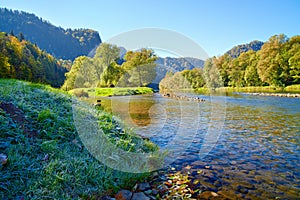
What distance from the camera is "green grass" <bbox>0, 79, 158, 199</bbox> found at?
3.12 m

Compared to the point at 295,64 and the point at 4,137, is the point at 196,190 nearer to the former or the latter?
the point at 4,137

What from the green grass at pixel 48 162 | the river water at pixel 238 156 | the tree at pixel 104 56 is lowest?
the river water at pixel 238 156

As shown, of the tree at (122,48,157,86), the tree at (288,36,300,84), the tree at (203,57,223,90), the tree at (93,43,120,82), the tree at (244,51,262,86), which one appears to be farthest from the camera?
the tree at (203,57,223,90)

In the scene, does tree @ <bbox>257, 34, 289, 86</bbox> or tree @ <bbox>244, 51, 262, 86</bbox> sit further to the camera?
tree @ <bbox>244, 51, 262, 86</bbox>

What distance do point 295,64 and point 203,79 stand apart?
2954cm

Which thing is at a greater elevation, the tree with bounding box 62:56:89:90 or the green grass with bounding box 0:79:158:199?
the tree with bounding box 62:56:89:90

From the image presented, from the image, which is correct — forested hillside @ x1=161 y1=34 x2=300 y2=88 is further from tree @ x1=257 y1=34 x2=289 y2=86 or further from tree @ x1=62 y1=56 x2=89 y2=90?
tree @ x1=62 y1=56 x2=89 y2=90

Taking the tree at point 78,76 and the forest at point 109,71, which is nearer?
the tree at point 78,76

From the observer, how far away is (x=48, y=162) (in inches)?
145

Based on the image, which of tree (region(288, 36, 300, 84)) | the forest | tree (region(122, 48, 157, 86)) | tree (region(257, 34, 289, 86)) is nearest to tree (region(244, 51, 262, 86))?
tree (region(257, 34, 289, 86))

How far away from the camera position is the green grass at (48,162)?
312cm

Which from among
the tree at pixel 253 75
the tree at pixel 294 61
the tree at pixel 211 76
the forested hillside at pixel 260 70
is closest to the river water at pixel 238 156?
the tree at pixel 294 61

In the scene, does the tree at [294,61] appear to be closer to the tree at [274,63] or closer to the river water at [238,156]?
the tree at [274,63]

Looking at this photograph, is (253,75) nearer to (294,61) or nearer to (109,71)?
(294,61)
